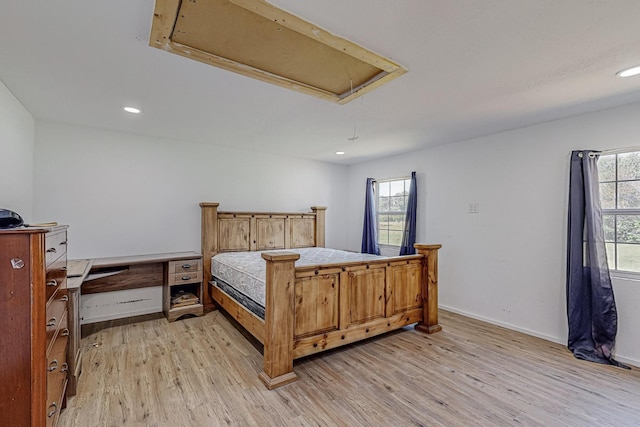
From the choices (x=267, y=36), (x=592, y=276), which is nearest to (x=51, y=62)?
(x=267, y=36)

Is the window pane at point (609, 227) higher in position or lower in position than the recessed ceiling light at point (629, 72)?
lower

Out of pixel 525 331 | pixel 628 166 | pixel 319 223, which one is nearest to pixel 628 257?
pixel 628 166

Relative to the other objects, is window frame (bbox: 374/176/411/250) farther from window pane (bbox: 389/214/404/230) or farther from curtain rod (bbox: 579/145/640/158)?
curtain rod (bbox: 579/145/640/158)

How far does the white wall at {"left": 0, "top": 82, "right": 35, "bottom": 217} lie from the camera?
2.41 meters

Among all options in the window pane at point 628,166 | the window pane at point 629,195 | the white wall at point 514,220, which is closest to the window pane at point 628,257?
the white wall at point 514,220

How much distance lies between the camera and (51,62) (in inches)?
79.3

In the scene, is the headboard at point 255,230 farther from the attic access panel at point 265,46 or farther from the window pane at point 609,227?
the window pane at point 609,227

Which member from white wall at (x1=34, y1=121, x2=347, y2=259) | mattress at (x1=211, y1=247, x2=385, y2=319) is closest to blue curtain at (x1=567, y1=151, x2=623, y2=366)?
mattress at (x1=211, y1=247, x2=385, y2=319)

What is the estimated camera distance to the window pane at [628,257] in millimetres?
2707

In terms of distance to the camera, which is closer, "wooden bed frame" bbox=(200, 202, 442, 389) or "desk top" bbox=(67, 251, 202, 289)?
"wooden bed frame" bbox=(200, 202, 442, 389)

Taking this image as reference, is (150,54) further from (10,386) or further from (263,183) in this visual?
(263,183)

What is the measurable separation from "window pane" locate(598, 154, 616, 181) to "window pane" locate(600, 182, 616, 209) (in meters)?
0.06

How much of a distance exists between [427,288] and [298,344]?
1647 millimetres

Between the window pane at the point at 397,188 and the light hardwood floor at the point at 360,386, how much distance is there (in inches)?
96.4
